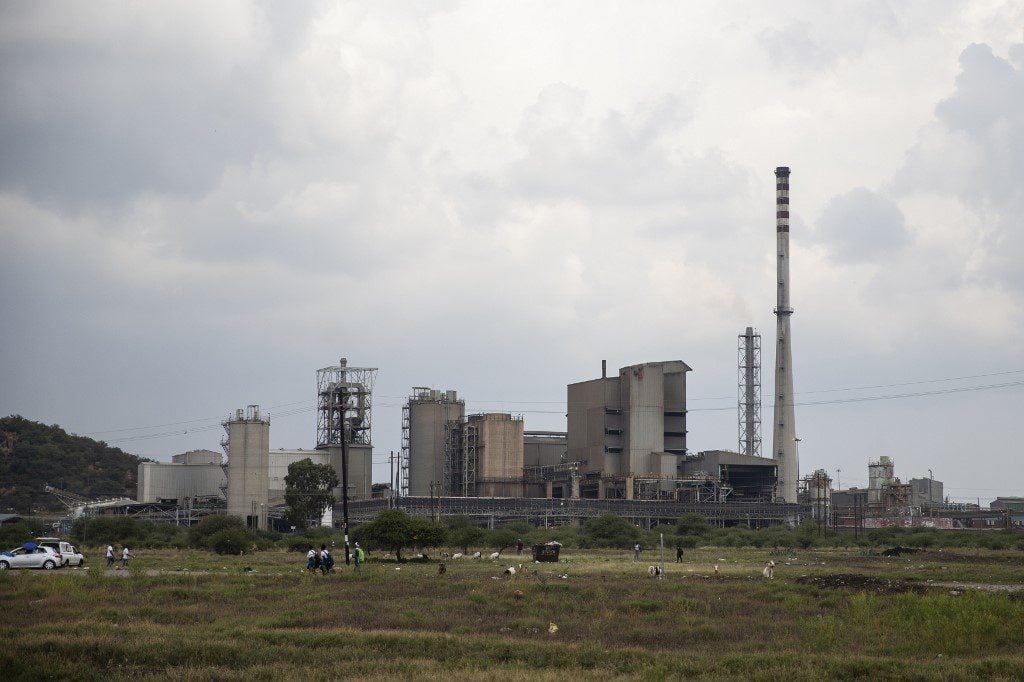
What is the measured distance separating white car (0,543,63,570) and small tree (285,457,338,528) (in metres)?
74.6

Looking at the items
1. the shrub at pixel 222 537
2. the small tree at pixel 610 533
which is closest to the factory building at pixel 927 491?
the small tree at pixel 610 533

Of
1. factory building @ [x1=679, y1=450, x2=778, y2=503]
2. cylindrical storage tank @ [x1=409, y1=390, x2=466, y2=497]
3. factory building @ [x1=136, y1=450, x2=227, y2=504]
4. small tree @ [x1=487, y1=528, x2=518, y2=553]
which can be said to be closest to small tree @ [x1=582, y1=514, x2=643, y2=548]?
small tree @ [x1=487, y1=528, x2=518, y2=553]

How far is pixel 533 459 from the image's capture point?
159375mm

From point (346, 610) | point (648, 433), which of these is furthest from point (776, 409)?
point (346, 610)

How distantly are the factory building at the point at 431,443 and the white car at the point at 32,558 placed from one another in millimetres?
92212

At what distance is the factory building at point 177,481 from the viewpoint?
144 metres

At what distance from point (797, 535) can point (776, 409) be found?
40.1m

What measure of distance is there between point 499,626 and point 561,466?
109711mm

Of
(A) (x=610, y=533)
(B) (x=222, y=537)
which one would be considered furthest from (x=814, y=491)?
(B) (x=222, y=537)

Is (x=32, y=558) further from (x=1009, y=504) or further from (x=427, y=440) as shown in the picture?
(x=1009, y=504)

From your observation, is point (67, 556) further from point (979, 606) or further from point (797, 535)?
point (797, 535)

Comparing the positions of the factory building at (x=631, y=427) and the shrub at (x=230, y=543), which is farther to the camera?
the factory building at (x=631, y=427)

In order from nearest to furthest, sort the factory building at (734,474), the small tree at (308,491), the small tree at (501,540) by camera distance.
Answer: the small tree at (501,540) → the small tree at (308,491) → the factory building at (734,474)

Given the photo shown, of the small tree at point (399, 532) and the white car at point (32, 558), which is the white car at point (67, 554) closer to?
the white car at point (32, 558)
